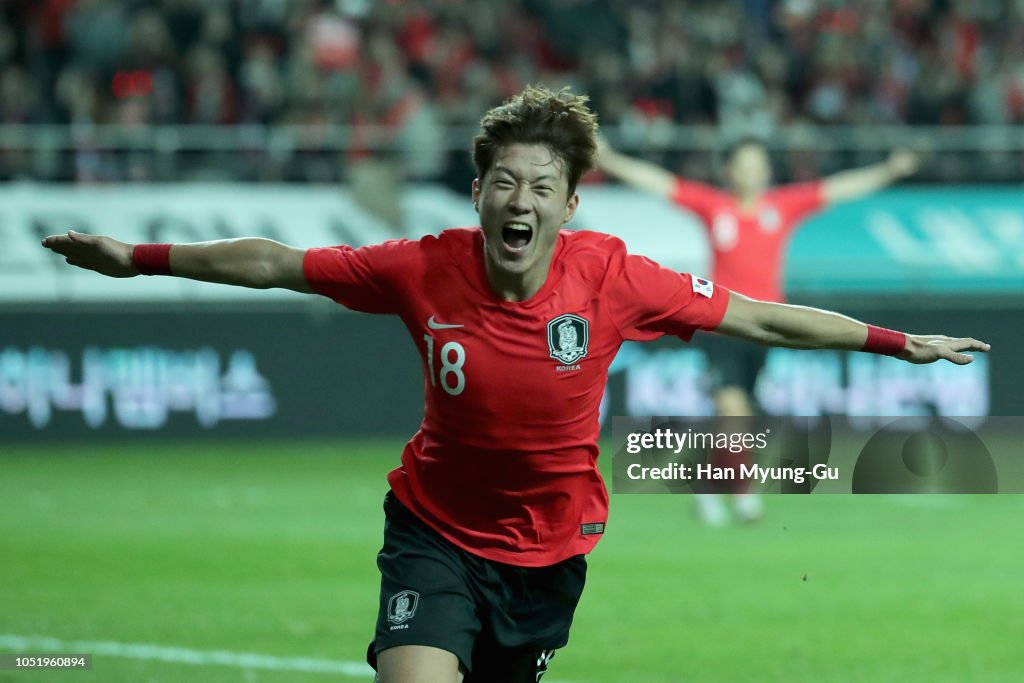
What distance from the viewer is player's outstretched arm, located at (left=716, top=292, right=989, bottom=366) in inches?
202

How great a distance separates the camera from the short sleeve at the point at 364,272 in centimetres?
499

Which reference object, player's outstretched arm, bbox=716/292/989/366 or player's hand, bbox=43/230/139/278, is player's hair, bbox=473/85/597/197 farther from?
player's hand, bbox=43/230/139/278

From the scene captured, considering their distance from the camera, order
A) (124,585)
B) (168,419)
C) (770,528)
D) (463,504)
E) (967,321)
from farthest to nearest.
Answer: (967,321) → (168,419) → (770,528) → (124,585) → (463,504)

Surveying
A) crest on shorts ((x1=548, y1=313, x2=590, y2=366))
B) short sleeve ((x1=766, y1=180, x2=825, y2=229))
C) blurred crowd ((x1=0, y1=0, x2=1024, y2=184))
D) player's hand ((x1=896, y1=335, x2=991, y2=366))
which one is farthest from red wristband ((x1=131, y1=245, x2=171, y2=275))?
blurred crowd ((x1=0, y1=0, x2=1024, y2=184))

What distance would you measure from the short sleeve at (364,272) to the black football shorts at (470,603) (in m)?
0.66

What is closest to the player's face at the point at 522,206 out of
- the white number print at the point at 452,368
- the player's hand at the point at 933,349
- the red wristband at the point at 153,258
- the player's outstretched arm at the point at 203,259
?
the white number print at the point at 452,368

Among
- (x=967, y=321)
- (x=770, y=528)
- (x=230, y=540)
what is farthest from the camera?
(x=967, y=321)

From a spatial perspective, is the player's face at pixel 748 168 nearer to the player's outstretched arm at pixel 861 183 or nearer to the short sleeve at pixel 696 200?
the short sleeve at pixel 696 200

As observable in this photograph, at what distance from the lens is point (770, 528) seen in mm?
11961

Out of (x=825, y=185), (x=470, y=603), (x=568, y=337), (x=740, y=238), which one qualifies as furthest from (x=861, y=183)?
(x=470, y=603)

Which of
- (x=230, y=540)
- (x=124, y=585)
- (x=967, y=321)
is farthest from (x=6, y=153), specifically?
(x=967, y=321)

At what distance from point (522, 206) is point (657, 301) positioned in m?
0.64

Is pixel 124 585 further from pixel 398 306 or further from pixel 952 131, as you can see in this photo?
pixel 952 131

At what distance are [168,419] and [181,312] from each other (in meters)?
1.09
